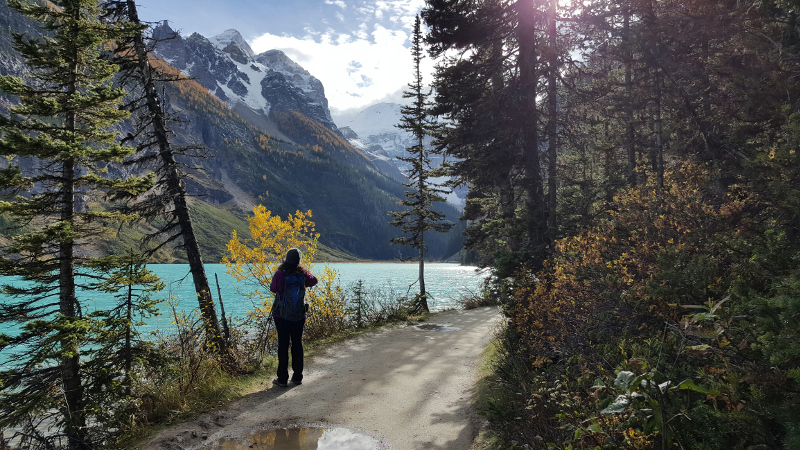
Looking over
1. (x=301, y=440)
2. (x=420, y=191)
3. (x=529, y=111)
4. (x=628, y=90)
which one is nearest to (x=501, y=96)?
(x=529, y=111)

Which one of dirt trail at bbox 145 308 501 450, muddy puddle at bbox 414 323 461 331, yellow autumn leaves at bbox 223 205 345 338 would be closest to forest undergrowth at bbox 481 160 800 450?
dirt trail at bbox 145 308 501 450

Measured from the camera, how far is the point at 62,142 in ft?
20.4

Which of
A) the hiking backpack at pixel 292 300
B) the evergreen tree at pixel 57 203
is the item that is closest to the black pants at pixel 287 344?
the hiking backpack at pixel 292 300

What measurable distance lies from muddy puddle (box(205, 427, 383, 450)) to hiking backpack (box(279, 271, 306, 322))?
1.99 m

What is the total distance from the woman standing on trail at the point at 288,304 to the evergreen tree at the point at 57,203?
2837mm

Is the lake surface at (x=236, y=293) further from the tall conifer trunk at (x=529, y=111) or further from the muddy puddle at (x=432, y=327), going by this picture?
the tall conifer trunk at (x=529, y=111)

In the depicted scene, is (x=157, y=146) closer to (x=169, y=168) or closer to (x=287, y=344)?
(x=169, y=168)

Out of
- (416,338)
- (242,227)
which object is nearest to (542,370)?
(416,338)

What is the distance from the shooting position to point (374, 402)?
6.32 m

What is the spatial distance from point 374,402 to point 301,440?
167cm

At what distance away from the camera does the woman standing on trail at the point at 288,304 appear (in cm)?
680

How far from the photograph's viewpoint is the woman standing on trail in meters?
6.80

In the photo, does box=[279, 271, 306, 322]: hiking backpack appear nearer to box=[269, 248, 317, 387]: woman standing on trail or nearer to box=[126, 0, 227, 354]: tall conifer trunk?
box=[269, 248, 317, 387]: woman standing on trail

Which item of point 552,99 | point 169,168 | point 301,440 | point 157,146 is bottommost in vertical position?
point 301,440
